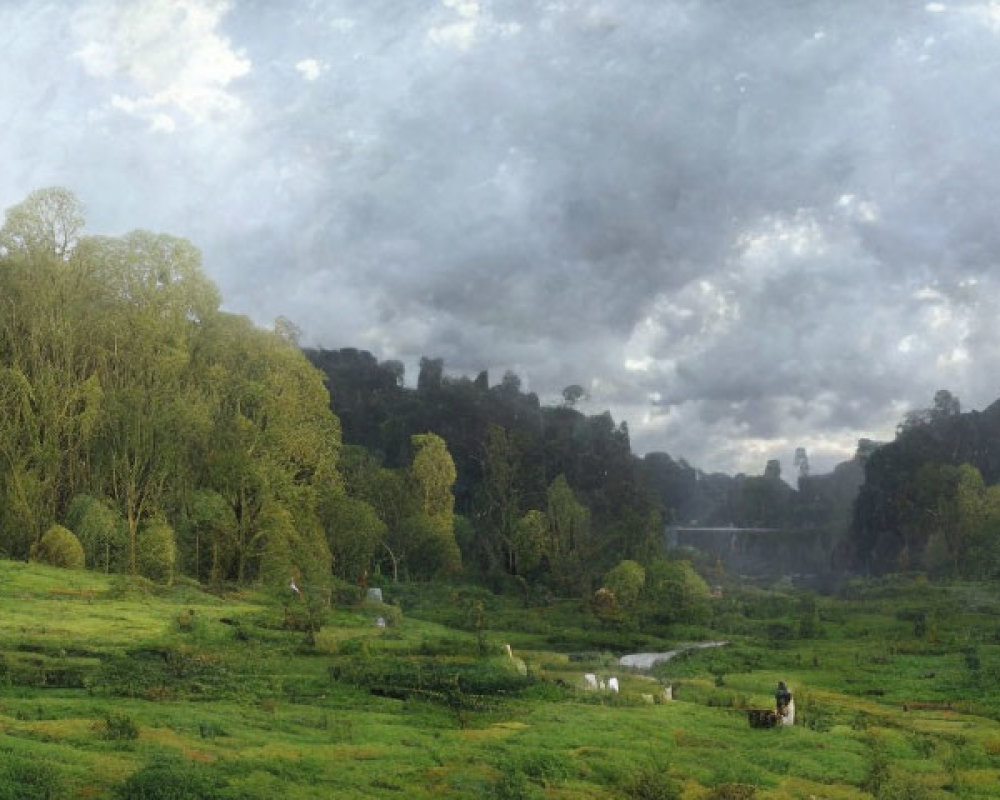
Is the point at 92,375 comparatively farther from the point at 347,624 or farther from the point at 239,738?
the point at 239,738

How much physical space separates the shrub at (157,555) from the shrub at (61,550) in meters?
3.28

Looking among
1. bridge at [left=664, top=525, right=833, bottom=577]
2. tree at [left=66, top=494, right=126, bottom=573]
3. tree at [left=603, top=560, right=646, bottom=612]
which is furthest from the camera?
bridge at [left=664, top=525, right=833, bottom=577]

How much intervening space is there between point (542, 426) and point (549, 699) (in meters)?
111

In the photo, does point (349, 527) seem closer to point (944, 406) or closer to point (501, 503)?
point (501, 503)

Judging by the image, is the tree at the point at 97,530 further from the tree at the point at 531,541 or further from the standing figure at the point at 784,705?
the tree at the point at 531,541

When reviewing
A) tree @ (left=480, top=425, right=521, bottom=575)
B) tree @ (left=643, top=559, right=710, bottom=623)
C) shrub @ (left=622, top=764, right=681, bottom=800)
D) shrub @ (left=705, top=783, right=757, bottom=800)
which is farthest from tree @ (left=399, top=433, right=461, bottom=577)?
shrub @ (left=705, top=783, right=757, bottom=800)

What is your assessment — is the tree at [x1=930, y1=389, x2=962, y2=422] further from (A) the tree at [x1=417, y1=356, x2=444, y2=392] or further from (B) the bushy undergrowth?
(B) the bushy undergrowth

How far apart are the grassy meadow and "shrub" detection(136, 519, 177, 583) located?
3.41 metres

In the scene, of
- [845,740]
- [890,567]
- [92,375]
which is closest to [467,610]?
[92,375]

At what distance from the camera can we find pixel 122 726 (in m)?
20.0

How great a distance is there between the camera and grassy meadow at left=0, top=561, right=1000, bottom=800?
740 inches

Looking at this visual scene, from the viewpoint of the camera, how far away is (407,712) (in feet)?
86.2

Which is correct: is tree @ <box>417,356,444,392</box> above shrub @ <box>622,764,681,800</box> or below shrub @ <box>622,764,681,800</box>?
above

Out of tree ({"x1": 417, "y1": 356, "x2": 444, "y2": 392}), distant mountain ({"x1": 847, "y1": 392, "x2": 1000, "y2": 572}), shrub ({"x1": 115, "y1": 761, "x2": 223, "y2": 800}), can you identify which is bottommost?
shrub ({"x1": 115, "y1": 761, "x2": 223, "y2": 800})
